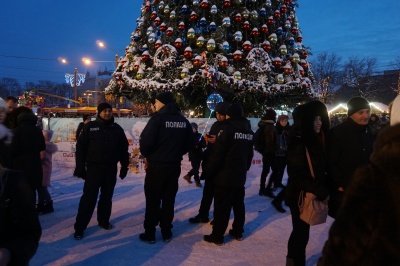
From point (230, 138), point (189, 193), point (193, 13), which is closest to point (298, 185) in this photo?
point (230, 138)

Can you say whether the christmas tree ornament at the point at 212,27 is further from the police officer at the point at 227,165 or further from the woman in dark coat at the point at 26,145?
the woman in dark coat at the point at 26,145

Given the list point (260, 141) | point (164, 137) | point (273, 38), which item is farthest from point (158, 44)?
point (164, 137)

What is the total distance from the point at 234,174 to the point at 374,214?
11.5 ft

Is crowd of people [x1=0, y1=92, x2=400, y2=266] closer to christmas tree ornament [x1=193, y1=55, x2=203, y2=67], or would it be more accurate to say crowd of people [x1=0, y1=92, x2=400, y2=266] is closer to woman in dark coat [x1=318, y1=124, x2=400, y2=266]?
woman in dark coat [x1=318, y1=124, x2=400, y2=266]

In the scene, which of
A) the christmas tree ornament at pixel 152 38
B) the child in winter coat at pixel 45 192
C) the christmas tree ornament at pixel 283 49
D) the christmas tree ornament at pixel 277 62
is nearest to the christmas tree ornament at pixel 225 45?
the christmas tree ornament at pixel 277 62

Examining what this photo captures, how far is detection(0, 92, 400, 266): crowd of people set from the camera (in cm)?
159

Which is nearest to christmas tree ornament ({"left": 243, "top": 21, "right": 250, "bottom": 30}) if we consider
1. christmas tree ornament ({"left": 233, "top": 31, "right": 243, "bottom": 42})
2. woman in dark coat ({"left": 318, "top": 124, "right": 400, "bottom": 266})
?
christmas tree ornament ({"left": 233, "top": 31, "right": 243, "bottom": 42})

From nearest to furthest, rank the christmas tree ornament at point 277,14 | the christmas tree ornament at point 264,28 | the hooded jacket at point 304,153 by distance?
the hooded jacket at point 304,153 → the christmas tree ornament at point 264,28 → the christmas tree ornament at point 277,14

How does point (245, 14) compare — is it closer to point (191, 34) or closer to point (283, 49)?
point (283, 49)

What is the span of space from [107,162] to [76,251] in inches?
53.7

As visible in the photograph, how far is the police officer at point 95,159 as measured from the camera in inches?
205

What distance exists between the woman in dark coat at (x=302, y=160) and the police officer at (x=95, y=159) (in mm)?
2872

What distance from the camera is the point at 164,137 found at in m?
4.95

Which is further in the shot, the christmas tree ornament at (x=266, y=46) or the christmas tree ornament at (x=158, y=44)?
the christmas tree ornament at (x=158, y=44)
